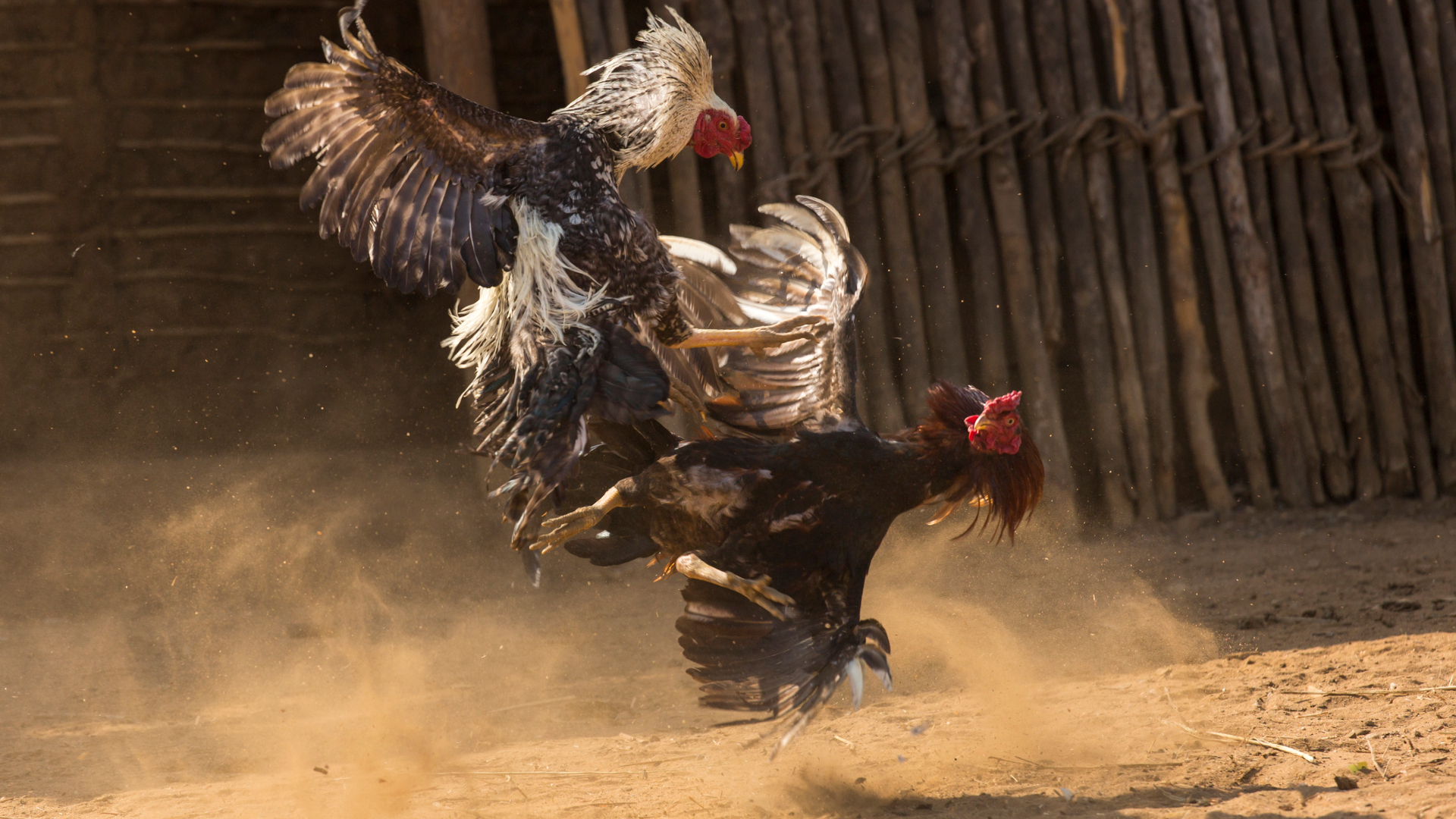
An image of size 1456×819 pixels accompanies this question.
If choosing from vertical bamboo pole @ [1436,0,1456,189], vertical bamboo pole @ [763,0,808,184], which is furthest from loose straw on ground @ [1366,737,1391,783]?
vertical bamboo pole @ [1436,0,1456,189]

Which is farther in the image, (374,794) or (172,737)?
(172,737)

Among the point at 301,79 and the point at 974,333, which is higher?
the point at 301,79

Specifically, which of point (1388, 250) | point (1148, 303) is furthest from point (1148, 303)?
point (1388, 250)

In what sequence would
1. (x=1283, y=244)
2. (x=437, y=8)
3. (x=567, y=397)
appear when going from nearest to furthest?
(x=567, y=397) < (x=437, y=8) < (x=1283, y=244)

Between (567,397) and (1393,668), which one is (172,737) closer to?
(567,397)

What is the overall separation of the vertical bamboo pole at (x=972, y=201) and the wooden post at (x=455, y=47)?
2445mm

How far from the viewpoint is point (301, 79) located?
3.10 meters

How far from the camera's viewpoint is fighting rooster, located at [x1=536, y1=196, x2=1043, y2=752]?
3.22m

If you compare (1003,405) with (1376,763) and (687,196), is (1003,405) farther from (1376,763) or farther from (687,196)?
(687,196)

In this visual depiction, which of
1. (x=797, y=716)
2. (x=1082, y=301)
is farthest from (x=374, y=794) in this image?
(x=1082, y=301)

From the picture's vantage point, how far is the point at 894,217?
5863mm

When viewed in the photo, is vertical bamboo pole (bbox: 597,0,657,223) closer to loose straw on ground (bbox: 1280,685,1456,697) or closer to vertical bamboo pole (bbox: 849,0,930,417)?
vertical bamboo pole (bbox: 849,0,930,417)

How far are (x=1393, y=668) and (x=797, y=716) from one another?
7.70 ft

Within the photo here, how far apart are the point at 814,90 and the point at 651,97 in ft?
8.93
